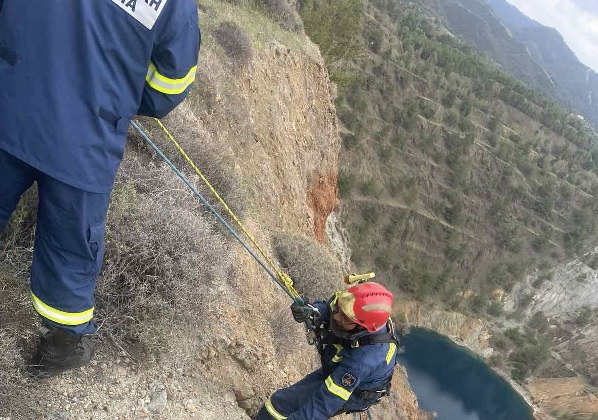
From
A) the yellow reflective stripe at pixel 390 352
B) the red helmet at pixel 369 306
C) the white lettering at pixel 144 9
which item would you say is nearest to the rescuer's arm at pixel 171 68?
the white lettering at pixel 144 9

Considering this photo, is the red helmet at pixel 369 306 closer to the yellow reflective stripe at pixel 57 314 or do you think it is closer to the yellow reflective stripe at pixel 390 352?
the yellow reflective stripe at pixel 390 352

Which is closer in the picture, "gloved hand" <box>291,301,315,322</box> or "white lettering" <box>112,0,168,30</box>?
"white lettering" <box>112,0,168,30</box>

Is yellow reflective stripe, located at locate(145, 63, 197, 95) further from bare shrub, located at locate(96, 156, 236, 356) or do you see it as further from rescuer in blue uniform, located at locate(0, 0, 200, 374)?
bare shrub, located at locate(96, 156, 236, 356)

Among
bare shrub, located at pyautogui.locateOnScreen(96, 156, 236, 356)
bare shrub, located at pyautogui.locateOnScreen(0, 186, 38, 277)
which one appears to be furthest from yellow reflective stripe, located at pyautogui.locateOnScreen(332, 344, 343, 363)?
bare shrub, located at pyautogui.locateOnScreen(0, 186, 38, 277)

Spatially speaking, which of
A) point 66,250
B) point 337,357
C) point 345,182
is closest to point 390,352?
point 337,357

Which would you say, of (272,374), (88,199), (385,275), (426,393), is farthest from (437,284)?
(88,199)

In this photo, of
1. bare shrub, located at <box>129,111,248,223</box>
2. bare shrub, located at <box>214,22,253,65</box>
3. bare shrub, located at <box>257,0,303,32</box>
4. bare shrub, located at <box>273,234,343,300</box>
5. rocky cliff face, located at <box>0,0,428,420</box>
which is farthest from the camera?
bare shrub, located at <box>257,0,303,32</box>

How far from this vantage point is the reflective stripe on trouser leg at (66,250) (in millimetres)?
2355

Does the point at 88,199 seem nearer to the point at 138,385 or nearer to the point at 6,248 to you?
the point at 6,248

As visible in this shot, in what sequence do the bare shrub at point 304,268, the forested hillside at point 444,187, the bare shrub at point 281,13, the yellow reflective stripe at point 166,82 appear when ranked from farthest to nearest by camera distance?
the forested hillside at point 444,187
the bare shrub at point 281,13
the bare shrub at point 304,268
the yellow reflective stripe at point 166,82

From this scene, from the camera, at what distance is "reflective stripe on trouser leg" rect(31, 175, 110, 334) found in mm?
2355

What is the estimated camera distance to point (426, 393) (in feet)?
138

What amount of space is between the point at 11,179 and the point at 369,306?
2568 millimetres

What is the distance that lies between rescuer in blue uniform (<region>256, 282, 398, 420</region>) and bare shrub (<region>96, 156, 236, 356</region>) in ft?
4.00
